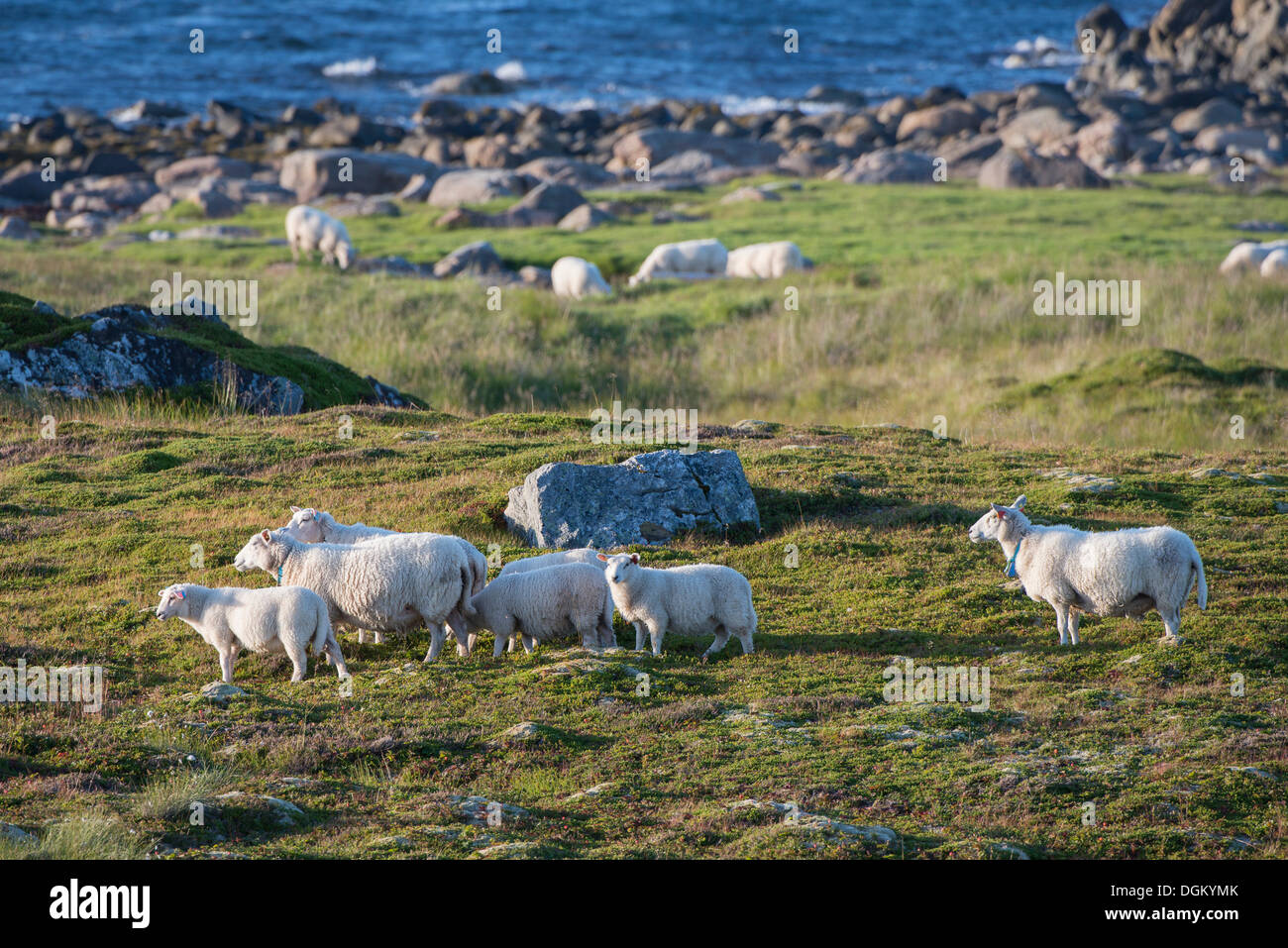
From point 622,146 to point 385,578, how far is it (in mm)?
68337

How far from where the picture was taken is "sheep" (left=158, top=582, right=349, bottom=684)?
12.2 m

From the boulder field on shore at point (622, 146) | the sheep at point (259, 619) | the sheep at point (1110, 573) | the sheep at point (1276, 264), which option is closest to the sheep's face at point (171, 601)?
the sheep at point (259, 619)

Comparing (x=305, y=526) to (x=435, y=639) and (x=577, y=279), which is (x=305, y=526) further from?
(x=577, y=279)

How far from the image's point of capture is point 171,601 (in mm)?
12477

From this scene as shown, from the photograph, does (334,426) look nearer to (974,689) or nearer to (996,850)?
(974,689)

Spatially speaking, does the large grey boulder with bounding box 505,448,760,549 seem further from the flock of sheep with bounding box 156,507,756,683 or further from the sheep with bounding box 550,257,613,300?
the sheep with bounding box 550,257,613,300

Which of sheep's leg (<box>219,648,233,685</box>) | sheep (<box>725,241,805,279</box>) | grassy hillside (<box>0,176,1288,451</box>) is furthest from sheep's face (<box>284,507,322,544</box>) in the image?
sheep (<box>725,241,805,279</box>)

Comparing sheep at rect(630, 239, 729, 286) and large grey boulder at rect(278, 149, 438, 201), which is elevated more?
large grey boulder at rect(278, 149, 438, 201)

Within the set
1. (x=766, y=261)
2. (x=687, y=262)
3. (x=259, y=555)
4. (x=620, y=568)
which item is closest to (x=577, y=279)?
(x=687, y=262)

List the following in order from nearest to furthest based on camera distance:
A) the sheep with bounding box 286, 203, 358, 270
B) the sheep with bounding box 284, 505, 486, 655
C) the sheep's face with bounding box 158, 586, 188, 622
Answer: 1. the sheep's face with bounding box 158, 586, 188, 622
2. the sheep with bounding box 284, 505, 486, 655
3. the sheep with bounding box 286, 203, 358, 270

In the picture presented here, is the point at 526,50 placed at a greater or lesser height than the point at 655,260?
greater

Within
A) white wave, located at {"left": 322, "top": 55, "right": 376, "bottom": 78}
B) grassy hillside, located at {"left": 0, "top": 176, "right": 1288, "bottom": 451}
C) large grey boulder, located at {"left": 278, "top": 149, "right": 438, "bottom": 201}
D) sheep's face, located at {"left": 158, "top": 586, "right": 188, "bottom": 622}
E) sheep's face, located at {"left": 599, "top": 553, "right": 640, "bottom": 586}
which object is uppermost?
white wave, located at {"left": 322, "top": 55, "right": 376, "bottom": 78}

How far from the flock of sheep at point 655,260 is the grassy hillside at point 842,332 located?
3.80 feet

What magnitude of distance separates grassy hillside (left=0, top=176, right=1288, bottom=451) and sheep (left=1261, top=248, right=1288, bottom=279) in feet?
4.69
